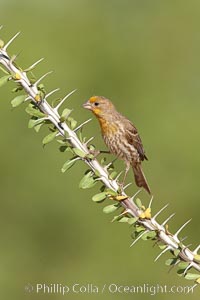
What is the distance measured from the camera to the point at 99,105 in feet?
24.6

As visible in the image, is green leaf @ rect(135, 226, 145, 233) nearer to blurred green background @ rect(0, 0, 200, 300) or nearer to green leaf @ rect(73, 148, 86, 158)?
green leaf @ rect(73, 148, 86, 158)

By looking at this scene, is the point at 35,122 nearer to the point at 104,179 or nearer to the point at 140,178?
the point at 104,179

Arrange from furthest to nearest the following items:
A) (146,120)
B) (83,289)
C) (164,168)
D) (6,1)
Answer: (6,1)
(146,120)
(164,168)
(83,289)

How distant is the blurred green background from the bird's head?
158 inches

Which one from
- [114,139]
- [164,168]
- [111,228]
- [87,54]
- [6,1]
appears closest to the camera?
[114,139]

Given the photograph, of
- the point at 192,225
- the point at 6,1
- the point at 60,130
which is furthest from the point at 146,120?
the point at 60,130

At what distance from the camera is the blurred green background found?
1212 cm

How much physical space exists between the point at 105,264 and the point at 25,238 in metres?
1.36

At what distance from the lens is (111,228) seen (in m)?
12.6

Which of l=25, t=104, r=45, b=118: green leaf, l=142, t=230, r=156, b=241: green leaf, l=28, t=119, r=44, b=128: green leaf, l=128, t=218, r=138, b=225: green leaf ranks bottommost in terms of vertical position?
l=142, t=230, r=156, b=241: green leaf

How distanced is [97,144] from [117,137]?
570 cm

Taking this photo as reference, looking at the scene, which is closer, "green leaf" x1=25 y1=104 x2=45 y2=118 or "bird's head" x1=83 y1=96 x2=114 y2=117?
"green leaf" x1=25 y1=104 x2=45 y2=118

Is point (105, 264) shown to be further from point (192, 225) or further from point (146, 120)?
point (146, 120)

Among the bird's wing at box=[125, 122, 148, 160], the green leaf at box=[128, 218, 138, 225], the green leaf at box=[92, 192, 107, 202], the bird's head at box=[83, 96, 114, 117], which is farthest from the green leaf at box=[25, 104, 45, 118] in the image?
the bird's wing at box=[125, 122, 148, 160]
